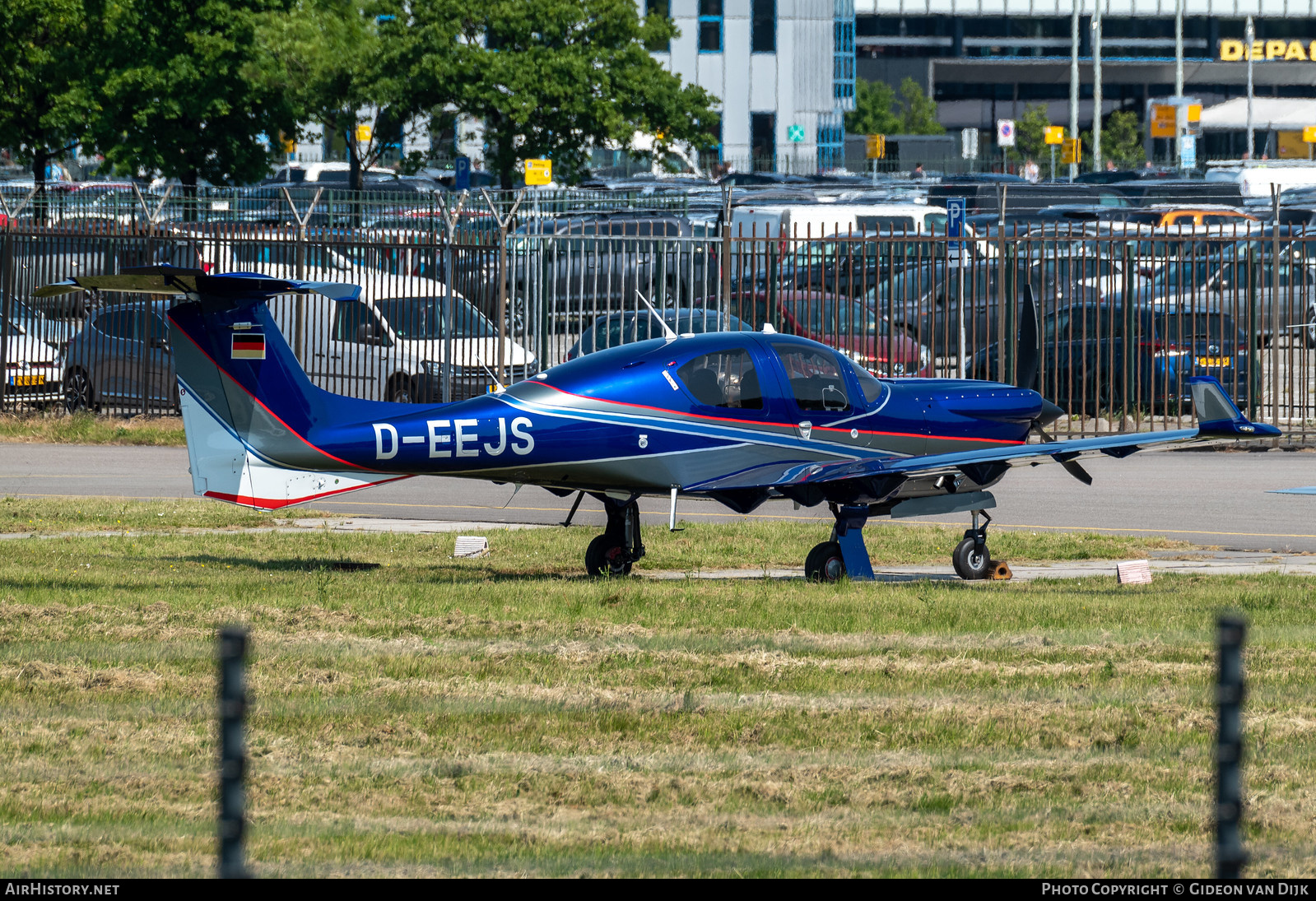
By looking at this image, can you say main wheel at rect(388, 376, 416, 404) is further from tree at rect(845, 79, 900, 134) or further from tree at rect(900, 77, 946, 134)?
tree at rect(900, 77, 946, 134)

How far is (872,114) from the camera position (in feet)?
314

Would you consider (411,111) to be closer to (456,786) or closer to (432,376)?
(432,376)

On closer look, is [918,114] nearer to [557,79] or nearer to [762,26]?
[762,26]

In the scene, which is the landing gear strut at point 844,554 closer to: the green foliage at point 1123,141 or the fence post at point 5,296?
the fence post at point 5,296

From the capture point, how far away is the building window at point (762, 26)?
286 ft

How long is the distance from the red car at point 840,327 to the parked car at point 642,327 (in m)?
0.28

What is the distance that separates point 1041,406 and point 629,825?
8944 mm

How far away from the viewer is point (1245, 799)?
694 cm

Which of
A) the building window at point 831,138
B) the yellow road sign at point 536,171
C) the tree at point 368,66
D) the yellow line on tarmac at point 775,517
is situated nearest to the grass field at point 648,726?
the yellow line on tarmac at point 775,517

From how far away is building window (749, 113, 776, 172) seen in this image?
8712 cm

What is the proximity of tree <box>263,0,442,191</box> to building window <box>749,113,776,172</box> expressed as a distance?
40123 mm

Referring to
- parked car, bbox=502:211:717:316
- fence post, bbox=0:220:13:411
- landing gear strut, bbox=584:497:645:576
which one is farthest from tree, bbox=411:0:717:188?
landing gear strut, bbox=584:497:645:576

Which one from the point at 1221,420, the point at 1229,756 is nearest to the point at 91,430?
the point at 1221,420

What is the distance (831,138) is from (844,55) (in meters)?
5.64
